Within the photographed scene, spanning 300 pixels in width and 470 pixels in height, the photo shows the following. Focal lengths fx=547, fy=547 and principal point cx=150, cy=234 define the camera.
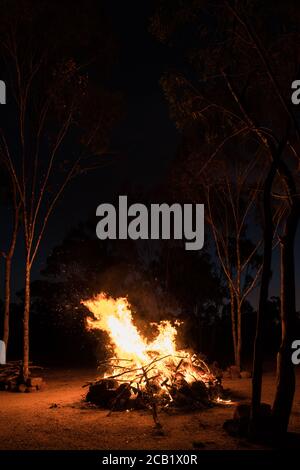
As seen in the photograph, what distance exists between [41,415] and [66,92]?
1003 cm

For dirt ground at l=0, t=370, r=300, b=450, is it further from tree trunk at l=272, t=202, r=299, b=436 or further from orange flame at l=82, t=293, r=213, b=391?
orange flame at l=82, t=293, r=213, b=391

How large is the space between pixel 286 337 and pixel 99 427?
3.77 m

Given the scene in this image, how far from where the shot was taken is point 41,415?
11.1 metres

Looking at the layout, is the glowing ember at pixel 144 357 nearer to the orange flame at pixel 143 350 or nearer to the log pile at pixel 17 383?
the orange flame at pixel 143 350

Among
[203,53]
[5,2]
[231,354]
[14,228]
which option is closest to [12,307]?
[231,354]

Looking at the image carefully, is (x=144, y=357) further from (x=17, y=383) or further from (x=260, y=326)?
(x=260, y=326)

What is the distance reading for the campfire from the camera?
11.6 meters

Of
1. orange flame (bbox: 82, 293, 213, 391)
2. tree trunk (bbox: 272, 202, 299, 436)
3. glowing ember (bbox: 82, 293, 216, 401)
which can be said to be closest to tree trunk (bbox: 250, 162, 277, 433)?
tree trunk (bbox: 272, 202, 299, 436)

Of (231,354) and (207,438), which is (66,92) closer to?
(207,438)

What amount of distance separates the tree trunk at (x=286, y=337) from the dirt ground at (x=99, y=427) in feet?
2.29

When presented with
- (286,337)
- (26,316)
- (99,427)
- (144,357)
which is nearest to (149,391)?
(144,357)

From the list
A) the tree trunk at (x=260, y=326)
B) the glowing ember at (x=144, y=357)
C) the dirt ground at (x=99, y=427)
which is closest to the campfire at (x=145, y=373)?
the glowing ember at (x=144, y=357)

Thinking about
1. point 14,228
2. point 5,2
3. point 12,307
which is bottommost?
point 12,307

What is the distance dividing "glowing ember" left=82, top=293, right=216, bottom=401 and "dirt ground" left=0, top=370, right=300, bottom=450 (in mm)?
921
